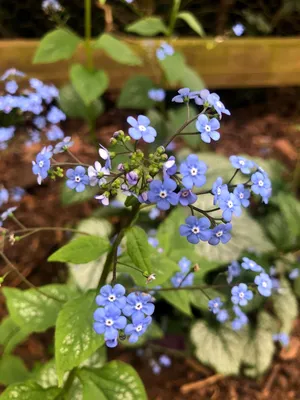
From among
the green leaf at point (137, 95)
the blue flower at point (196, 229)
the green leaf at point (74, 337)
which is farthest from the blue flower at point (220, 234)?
the green leaf at point (137, 95)

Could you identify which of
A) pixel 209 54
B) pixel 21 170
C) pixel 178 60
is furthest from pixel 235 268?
pixel 209 54

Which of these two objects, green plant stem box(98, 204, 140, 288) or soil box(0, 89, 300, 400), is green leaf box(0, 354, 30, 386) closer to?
soil box(0, 89, 300, 400)

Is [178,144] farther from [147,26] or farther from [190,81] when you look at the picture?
[147,26]

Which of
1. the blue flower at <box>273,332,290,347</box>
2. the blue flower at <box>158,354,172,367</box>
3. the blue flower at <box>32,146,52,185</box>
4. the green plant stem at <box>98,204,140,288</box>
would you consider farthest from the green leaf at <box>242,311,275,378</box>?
the blue flower at <box>32,146,52,185</box>

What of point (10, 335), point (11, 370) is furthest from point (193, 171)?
point (11, 370)

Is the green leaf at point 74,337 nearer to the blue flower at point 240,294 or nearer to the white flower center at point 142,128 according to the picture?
the blue flower at point 240,294

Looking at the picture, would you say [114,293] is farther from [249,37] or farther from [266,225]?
[249,37]
